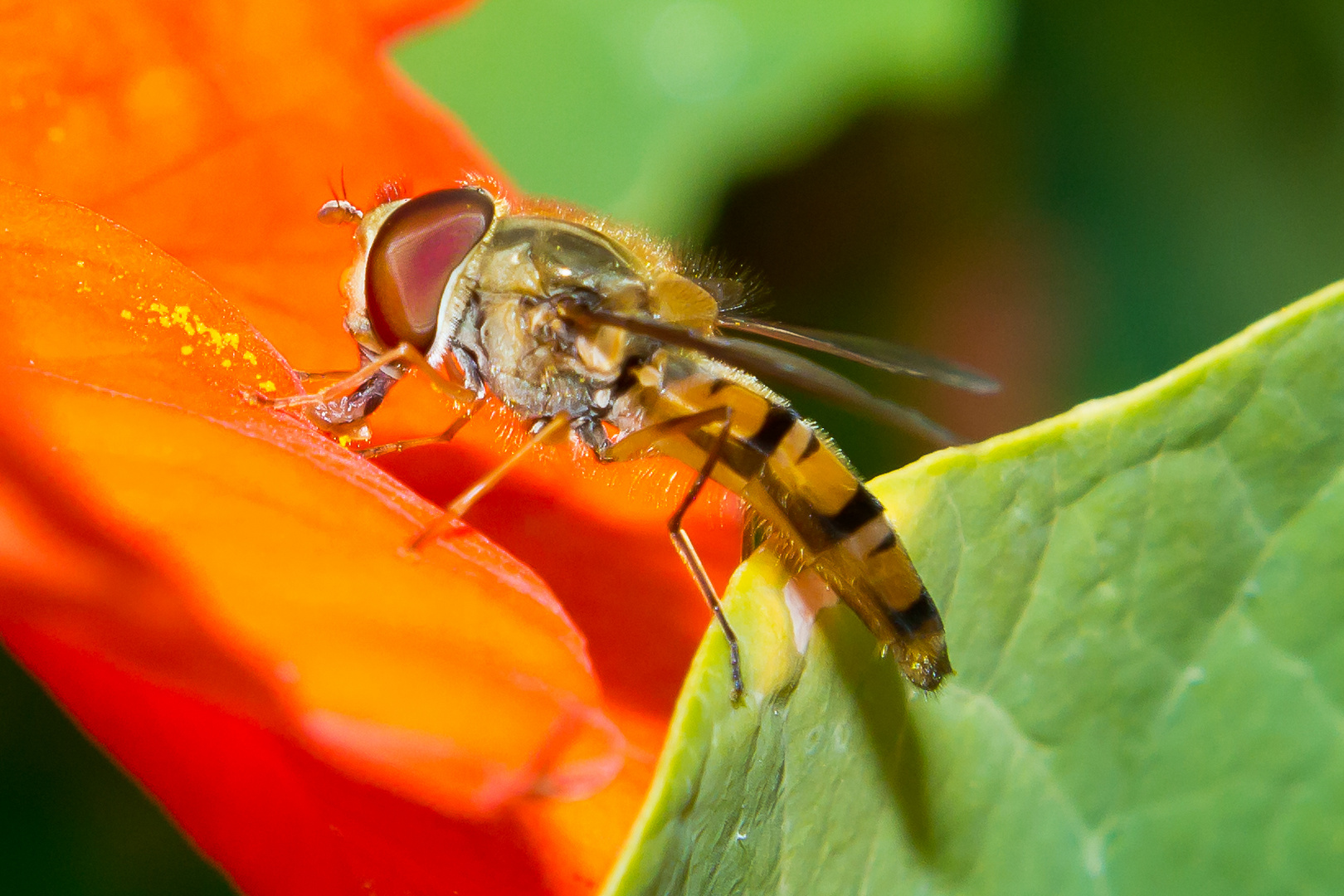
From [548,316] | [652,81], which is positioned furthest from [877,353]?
[652,81]

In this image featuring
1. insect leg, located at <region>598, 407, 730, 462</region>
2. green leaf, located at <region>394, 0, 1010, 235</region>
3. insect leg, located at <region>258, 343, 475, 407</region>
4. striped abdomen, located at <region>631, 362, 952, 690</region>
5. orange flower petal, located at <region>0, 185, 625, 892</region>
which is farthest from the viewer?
green leaf, located at <region>394, 0, 1010, 235</region>

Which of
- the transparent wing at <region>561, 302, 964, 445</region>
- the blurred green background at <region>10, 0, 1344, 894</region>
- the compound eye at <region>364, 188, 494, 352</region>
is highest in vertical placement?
the compound eye at <region>364, 188, 494, 352</region>

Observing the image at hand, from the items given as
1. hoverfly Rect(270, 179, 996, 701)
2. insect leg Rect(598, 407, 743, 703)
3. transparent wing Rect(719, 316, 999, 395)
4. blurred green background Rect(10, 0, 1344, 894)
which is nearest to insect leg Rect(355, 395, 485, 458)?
hoverfly Rect(270, 179, 996, 701)

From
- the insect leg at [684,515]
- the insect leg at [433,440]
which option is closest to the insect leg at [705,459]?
the insect leg at [684,515]

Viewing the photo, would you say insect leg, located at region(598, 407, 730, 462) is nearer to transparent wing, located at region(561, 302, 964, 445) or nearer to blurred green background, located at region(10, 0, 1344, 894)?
transparent wing, located at region(561, 302, 964, 445)

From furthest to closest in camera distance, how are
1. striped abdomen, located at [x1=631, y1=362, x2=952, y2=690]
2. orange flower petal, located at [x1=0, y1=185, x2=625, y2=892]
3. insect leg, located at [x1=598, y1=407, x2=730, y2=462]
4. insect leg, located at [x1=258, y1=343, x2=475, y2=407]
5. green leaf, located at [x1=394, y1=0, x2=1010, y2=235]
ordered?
green leaf, located at [x1=394, y1=0, x2=1010, y2=235], insect leg, located at [x1=598, y1=407, x2=730, y2=462], insect leg, located at [x1=258, y1=343, x2=475, y2=407], striped abdomen, located at [x1=631, y1=362, x2=952, y2=690], orange flower petal, located at [x1=0, y1=185, x2=625, y2=892]

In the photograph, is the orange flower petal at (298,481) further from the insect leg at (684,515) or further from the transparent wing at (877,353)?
the transparent wing at (877,353)

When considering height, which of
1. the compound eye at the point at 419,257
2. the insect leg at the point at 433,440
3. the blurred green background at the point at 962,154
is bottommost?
the blurred green background at the point at 962,154
